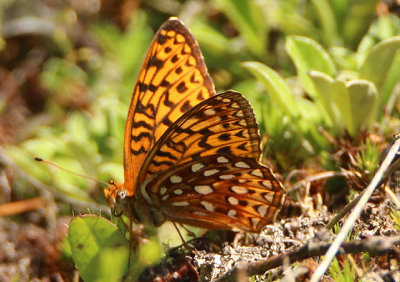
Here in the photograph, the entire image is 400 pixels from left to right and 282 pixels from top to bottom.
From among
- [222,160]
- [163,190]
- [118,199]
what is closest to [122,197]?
[118,199]

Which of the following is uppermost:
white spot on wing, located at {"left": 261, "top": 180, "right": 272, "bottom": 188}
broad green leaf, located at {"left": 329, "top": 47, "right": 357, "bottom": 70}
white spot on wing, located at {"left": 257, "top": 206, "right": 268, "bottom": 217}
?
broad green leaf, located at {"left": 329, "top": 47, "right": 357, "bottom": 70}

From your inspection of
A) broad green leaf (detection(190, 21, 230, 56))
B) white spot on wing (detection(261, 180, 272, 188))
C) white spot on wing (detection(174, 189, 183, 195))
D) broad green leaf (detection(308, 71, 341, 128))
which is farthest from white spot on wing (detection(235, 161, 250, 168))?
broad green leaf (detection(190, 21, 230, 56))

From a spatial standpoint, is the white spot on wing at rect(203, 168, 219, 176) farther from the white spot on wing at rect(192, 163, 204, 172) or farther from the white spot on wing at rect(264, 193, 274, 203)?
the white spot on wing at rect(264, 193, 274, 203)

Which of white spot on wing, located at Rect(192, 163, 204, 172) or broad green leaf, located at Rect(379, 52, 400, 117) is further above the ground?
broad green leaf, located at Rect(379, 52, 400, 117)

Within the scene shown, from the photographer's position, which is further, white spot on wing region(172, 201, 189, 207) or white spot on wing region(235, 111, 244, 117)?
white spot on wing region(172, 201, 189, 207)

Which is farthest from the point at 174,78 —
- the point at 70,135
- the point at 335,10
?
the point at 335,10

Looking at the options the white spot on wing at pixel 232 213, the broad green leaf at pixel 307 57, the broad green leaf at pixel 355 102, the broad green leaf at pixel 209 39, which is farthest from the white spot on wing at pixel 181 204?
the broad green leaf at pixel 209 39

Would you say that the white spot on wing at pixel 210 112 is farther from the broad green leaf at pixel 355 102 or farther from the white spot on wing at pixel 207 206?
the broad green leaf at pixel 355 102
